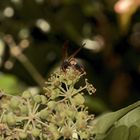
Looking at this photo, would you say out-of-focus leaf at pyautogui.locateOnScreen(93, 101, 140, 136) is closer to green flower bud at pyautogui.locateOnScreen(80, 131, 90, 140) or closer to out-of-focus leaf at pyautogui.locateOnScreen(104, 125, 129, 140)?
out-of-focus leaf at pyautogui.locateOnScreen(104, 125, 129, 140)

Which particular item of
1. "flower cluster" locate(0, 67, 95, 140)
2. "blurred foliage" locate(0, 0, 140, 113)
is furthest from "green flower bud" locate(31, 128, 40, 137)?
"blurred foliage" locate(0, 0, 140, 113)

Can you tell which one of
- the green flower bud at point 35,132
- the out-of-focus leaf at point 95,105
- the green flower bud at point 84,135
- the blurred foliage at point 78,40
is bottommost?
the green flower bud at point 84,135

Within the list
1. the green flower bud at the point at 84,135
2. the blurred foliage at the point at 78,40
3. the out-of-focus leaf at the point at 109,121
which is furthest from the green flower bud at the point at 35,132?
the blurred foliage at the point at 78,40

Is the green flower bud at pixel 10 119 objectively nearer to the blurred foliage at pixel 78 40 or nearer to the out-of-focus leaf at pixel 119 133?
the out-of-focus leaf at pixel 119 133

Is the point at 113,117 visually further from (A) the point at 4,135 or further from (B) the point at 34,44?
(B) the point at 34,44

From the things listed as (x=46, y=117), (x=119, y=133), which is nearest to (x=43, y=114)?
(x=46, y=117)
